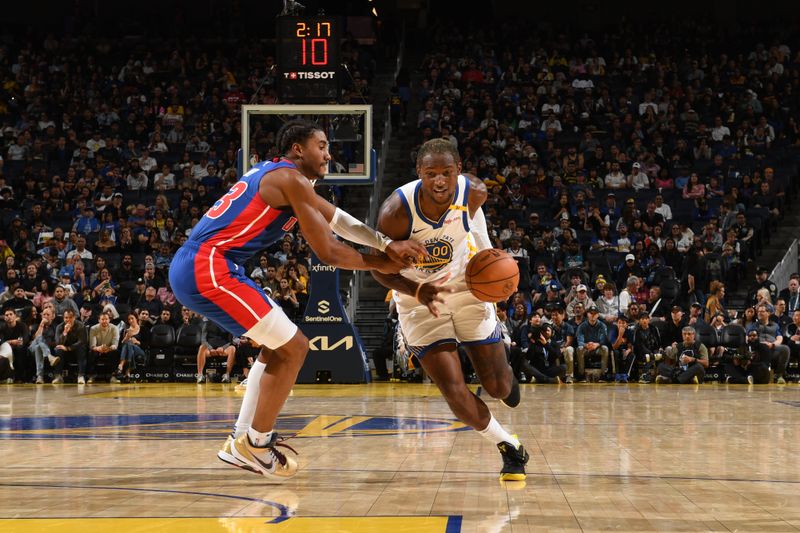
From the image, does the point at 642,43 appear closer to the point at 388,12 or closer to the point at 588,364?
the point at 388,12

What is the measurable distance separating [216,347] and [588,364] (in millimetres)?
5401

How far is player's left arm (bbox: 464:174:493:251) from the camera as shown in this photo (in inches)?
217

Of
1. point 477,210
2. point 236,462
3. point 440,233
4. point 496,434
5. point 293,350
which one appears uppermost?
point 477,210

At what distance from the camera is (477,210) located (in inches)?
223

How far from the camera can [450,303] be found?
18.2ft

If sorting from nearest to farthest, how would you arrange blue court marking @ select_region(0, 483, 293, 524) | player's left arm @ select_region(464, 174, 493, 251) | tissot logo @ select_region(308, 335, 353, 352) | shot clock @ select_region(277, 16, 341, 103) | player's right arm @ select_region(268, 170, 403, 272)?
blue court marking @ select_region(0, 483, 293, 524) → player's right arm @ select_region(268, 170, 403, 272) → player's left arm @ select_region(464, 174, 493, 251) → shot clock @ select_region(277, 16, 341, 103) → tissot logo @ select_region(308, 335, 353, 352)

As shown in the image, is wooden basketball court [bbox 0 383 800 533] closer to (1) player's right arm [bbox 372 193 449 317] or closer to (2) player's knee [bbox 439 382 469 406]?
(2) player's knee [bbox 439 382 469 406]

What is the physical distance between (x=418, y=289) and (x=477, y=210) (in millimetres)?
883

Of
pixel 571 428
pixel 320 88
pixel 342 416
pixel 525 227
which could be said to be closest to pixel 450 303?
pixel 571 428

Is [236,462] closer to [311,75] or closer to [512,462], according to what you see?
[512,462]

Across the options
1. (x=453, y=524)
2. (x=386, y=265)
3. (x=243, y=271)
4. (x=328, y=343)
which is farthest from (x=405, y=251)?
(x=328, y=343)

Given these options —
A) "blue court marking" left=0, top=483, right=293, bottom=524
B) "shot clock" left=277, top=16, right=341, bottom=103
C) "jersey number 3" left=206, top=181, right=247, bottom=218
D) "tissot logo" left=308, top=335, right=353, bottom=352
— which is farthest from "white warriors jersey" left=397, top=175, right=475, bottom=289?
"tissot logo" left=308, top=335, right=353, bottom=352

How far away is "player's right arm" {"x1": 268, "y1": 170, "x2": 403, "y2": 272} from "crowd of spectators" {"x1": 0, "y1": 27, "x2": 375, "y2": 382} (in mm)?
8417

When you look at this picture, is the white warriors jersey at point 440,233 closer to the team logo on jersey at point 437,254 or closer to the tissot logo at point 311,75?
the team logo on jersey at point 437,254
